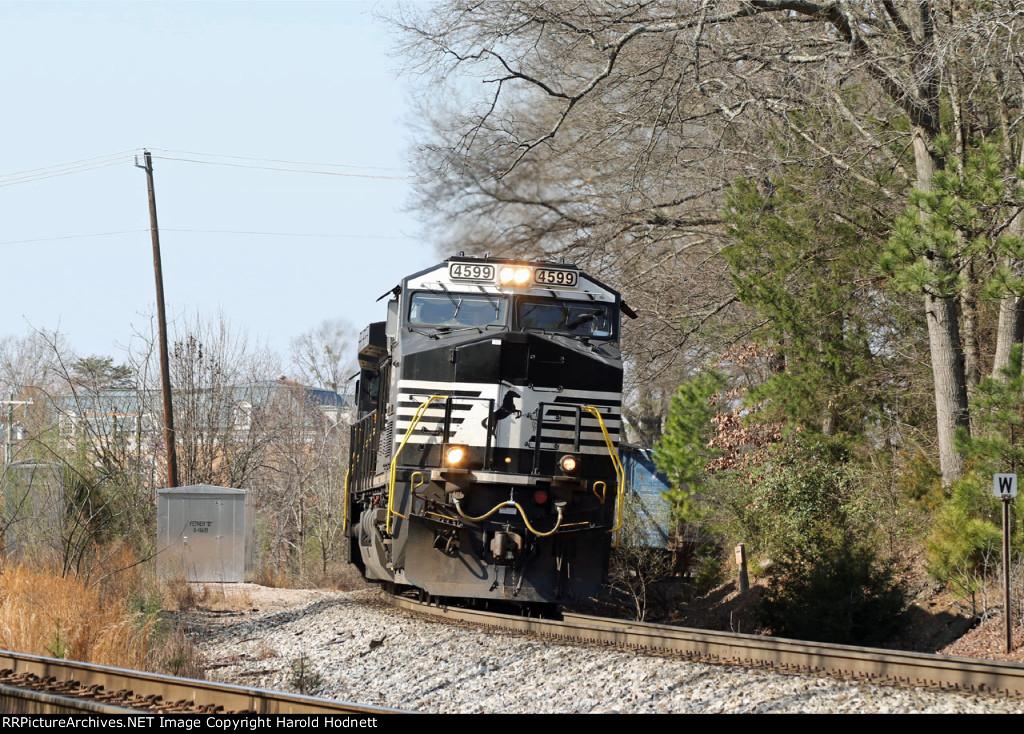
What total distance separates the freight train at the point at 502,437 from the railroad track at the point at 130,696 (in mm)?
4365

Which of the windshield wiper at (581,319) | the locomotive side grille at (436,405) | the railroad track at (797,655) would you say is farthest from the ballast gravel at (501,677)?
the windshield wiper at (581,319)

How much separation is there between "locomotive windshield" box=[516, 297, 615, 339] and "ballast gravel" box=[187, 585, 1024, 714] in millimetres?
3403

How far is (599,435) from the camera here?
12047mm

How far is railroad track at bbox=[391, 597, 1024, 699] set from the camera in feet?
24.8

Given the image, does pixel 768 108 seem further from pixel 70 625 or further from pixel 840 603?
pixel 70 625

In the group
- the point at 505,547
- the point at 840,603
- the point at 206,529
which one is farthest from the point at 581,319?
the point at 206,529

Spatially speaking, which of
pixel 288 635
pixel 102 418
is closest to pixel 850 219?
pixel 288 635

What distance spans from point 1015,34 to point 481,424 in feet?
24.4

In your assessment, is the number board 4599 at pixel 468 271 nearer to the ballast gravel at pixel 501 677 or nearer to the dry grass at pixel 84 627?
the ballast gravel at pixel 501 677

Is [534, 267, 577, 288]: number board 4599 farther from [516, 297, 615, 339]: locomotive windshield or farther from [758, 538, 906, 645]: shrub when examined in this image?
[758, 538, 906, 645]: shrub

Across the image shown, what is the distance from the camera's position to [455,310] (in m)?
12.2

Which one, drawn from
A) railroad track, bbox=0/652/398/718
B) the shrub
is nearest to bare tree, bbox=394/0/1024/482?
the shrub

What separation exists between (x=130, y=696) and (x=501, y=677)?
298 centimetres

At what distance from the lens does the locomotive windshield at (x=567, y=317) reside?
12.2 m
